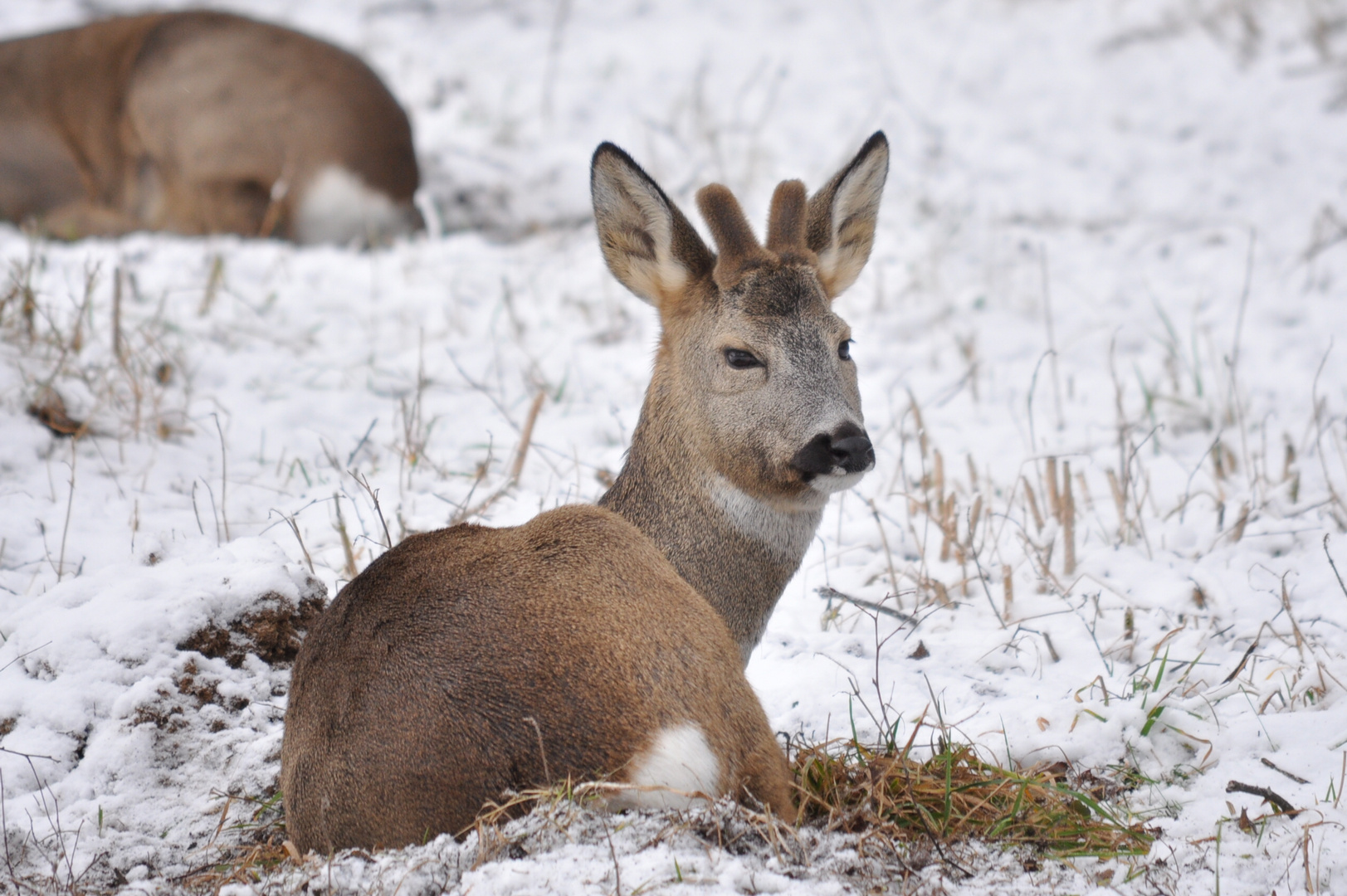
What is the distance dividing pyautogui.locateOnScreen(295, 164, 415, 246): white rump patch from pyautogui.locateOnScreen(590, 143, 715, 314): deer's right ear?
15.3ft

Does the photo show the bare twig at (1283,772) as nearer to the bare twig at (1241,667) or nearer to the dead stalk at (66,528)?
the bare twig at (1241,667)

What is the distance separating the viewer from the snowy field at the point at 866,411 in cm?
316

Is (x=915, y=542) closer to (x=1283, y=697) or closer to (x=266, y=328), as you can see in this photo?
(x=1283, y=697)

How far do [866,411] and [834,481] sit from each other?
3014mm

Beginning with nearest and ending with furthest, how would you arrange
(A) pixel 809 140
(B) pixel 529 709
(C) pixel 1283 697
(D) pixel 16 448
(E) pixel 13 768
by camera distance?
(B) pixel 529 709, (E) pixel 13 768, (C) pixel 1283 697, (D) pixel 16 448, (A) pixel 809 140

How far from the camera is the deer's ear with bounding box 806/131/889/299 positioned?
151 inches

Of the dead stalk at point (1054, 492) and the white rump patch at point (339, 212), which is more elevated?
the white rump patch at point (339, 212)

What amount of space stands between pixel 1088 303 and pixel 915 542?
3270 mm

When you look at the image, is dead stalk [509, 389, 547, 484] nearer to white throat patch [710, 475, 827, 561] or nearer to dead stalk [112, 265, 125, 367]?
white throat patch [710, 475, 827, 561]

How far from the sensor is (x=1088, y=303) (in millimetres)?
7348

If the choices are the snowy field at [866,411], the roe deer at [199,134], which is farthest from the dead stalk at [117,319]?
the roe deer at [199,134]

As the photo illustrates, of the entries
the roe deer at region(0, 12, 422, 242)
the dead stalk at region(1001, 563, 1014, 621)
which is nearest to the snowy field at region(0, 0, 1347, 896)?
the dead stalk at region(1001, 563, 1014, 621)

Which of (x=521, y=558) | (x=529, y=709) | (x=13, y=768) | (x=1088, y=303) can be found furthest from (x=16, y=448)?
(x=1088, y=303)

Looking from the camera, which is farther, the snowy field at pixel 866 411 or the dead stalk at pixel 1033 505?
the dead stalk at pixel 1033 505
